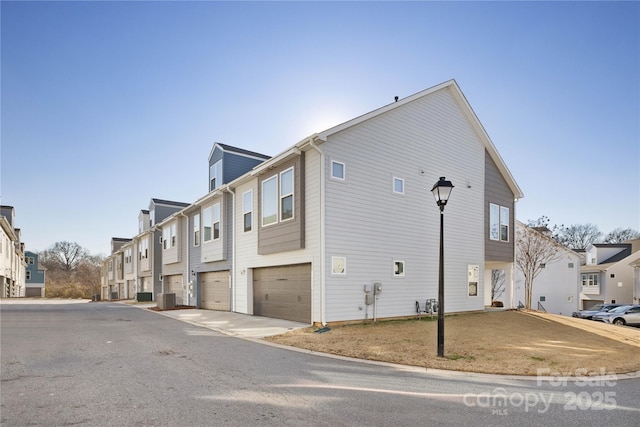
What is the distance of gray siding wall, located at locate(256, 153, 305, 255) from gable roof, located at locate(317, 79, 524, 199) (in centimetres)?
171

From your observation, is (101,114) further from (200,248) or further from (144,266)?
(144,266)

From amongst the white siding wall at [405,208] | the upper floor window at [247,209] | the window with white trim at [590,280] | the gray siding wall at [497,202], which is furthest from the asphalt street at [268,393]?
the window with white trim at [590,280]

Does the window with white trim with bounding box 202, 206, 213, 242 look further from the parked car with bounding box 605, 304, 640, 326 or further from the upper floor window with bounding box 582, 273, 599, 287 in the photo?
the upper floor window with bounding box 582, 273, 599, 287

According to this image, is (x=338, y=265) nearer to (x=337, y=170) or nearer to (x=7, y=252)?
(x=337, y=170)

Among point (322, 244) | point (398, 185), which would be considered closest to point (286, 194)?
point (322, 244)

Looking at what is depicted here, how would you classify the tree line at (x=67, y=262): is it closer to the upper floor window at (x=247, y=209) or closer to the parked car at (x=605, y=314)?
the upper floor window at (x=247, y=209)

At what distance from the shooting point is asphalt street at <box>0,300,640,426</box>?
466cm

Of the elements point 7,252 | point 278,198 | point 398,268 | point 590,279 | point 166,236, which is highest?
point 278,198

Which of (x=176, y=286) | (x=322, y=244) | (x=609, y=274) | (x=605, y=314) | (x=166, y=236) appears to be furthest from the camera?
(x=609, y=274)

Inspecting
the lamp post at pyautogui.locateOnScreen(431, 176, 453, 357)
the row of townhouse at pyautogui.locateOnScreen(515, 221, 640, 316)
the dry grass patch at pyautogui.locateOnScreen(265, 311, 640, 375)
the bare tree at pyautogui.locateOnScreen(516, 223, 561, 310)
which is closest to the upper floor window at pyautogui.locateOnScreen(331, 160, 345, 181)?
the lamp post at pyautogui.locateOnScreen(431, 176, 453, 357)

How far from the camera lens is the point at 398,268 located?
48.7ft

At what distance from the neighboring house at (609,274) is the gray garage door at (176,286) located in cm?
4120

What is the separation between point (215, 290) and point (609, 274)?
4179cm

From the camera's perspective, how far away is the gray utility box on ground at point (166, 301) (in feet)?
70.0
